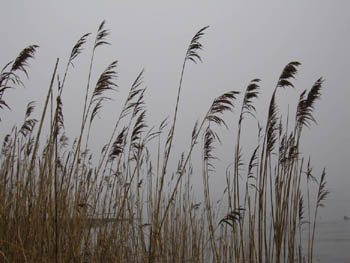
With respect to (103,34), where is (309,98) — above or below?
below

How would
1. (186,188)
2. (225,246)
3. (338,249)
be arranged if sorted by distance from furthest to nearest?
1. (338,249)
2. (186,188)
3. (225,246)

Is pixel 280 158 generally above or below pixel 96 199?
above

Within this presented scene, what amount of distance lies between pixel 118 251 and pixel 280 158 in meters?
1.78

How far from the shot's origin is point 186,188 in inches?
143

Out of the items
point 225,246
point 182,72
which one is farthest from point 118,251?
point 182,72

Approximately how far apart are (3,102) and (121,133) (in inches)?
34.3

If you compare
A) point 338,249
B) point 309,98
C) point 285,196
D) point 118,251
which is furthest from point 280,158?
point 338,249

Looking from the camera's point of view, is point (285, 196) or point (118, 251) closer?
point (285, 196)

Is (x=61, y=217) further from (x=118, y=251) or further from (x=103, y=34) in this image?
(x=103, y=34)

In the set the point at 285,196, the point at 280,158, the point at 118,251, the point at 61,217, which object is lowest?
the point at 118,251

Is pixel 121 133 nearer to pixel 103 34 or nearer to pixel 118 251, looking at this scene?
pixel 103 34

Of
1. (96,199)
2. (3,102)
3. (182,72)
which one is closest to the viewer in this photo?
(182,72)

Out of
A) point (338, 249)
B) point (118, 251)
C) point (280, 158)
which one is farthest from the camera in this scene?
point (338, 249)

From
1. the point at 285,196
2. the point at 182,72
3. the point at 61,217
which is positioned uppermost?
the point at 182,72
